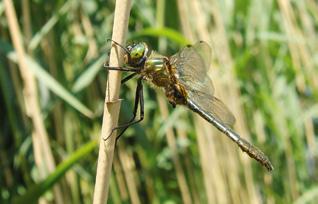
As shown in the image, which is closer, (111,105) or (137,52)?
(111,105)

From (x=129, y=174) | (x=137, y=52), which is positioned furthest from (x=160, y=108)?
Result: (x=137, y=52)

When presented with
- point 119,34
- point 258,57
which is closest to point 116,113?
point 119,34

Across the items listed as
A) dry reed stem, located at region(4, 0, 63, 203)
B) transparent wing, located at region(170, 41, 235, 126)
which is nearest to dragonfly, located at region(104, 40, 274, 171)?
transparent wing, located at region(170, 41, 235, 126)

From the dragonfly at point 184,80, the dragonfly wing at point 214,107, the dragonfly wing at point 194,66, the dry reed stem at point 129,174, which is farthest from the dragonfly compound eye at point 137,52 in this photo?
the dry reed stem at point 129,174

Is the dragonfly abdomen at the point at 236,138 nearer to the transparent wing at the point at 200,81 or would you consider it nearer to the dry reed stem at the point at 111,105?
the transparent wing at the point at 200,81

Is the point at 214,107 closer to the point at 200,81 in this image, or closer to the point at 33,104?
the point at 200,81

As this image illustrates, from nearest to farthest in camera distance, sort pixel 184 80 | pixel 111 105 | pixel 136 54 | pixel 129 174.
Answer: pixel 111 105, pixel 136 54, pixel 184 80, pixel 129 174

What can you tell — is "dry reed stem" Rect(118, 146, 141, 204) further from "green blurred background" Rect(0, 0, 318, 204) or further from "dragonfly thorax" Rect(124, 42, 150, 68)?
"dragonfly thorax" Rect(124, 42, 150, 68)
